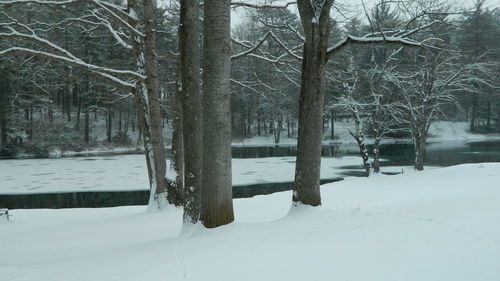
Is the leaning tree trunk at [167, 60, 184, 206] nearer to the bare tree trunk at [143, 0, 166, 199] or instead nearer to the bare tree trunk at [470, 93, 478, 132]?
the bare tree trunk at [143, 0, 166, 199]

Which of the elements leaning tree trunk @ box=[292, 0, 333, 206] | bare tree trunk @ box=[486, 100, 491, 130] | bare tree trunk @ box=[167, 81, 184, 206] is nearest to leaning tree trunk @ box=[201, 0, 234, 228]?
A: leaning tree trunk @ box=[292, 0, 333, 206]

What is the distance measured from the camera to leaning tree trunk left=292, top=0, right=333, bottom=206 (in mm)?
5805

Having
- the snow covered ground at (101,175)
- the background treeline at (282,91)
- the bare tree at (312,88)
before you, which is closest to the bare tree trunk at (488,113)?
the background treeline at (282,91)

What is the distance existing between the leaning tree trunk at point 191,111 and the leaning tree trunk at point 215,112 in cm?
78

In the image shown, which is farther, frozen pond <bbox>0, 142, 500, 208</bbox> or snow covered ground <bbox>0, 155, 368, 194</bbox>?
snow covered ground <bbox>0, 155, 368, 194</bbox>

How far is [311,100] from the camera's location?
19.4ft

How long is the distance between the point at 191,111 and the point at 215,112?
126 cm

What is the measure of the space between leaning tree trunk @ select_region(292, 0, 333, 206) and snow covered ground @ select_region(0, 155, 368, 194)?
14260mm

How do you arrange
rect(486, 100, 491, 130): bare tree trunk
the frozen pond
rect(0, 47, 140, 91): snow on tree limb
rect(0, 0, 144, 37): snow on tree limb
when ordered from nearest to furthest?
rect(0, 47, 140, 91): snow on tree limb, rect(0, 0, 144, 37): snow on tree limb, the frozen pond, rect(486, 100, 491, 130): bare tree trunk

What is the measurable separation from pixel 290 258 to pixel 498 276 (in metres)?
1.64

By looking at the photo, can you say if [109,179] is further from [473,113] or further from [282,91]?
[473,113]

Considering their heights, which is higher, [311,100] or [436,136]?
[311,100]

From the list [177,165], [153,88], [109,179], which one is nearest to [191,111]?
[153,88]

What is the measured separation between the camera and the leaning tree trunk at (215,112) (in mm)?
5188
